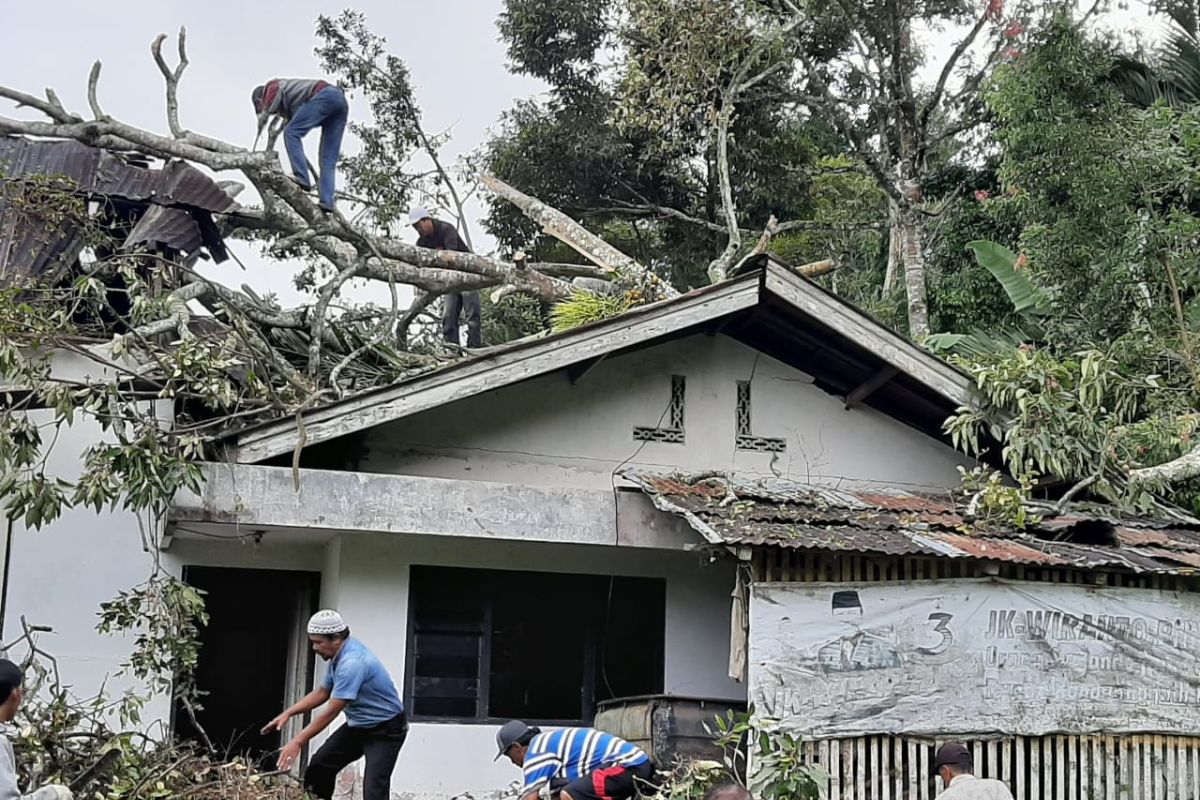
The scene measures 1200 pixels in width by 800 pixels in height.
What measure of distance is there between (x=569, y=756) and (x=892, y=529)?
3.19 metres

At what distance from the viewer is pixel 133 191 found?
12.2 meters

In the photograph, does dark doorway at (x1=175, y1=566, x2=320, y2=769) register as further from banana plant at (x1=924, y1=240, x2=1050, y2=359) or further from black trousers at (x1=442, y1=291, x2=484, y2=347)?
banana plant at (x1=924, y1=240, x2=1050, y2=359)

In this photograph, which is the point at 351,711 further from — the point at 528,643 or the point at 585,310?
the point at 585,310

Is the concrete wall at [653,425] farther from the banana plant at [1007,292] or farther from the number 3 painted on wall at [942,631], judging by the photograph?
the banana plant at [1007,292]

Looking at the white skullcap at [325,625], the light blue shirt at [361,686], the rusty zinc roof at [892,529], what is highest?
the rusty zinc roof at [892,529]

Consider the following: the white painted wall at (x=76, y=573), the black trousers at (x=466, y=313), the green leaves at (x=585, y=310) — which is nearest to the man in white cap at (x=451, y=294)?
the black trousers at (x=466, y=313)

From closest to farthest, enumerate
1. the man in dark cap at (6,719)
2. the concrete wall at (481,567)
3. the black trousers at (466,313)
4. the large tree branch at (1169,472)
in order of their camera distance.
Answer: the man in dark cap at (6,719), the concrete wall at (481,567), the large tree branch at (1169,472), the black trousers at (466,313)

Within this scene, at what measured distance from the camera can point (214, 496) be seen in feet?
30.3

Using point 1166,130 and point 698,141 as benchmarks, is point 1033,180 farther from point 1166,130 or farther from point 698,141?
point 698,141

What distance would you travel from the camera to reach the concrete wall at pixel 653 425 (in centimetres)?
1081

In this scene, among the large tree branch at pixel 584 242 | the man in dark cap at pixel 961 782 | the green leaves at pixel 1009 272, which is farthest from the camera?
the green leaves at pixel 1009 272

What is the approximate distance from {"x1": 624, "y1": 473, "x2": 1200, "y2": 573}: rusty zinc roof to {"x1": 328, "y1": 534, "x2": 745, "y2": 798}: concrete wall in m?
0.70

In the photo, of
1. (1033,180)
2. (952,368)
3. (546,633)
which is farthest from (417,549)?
(1033,180)

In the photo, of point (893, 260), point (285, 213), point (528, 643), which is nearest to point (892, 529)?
point (528, 643)
